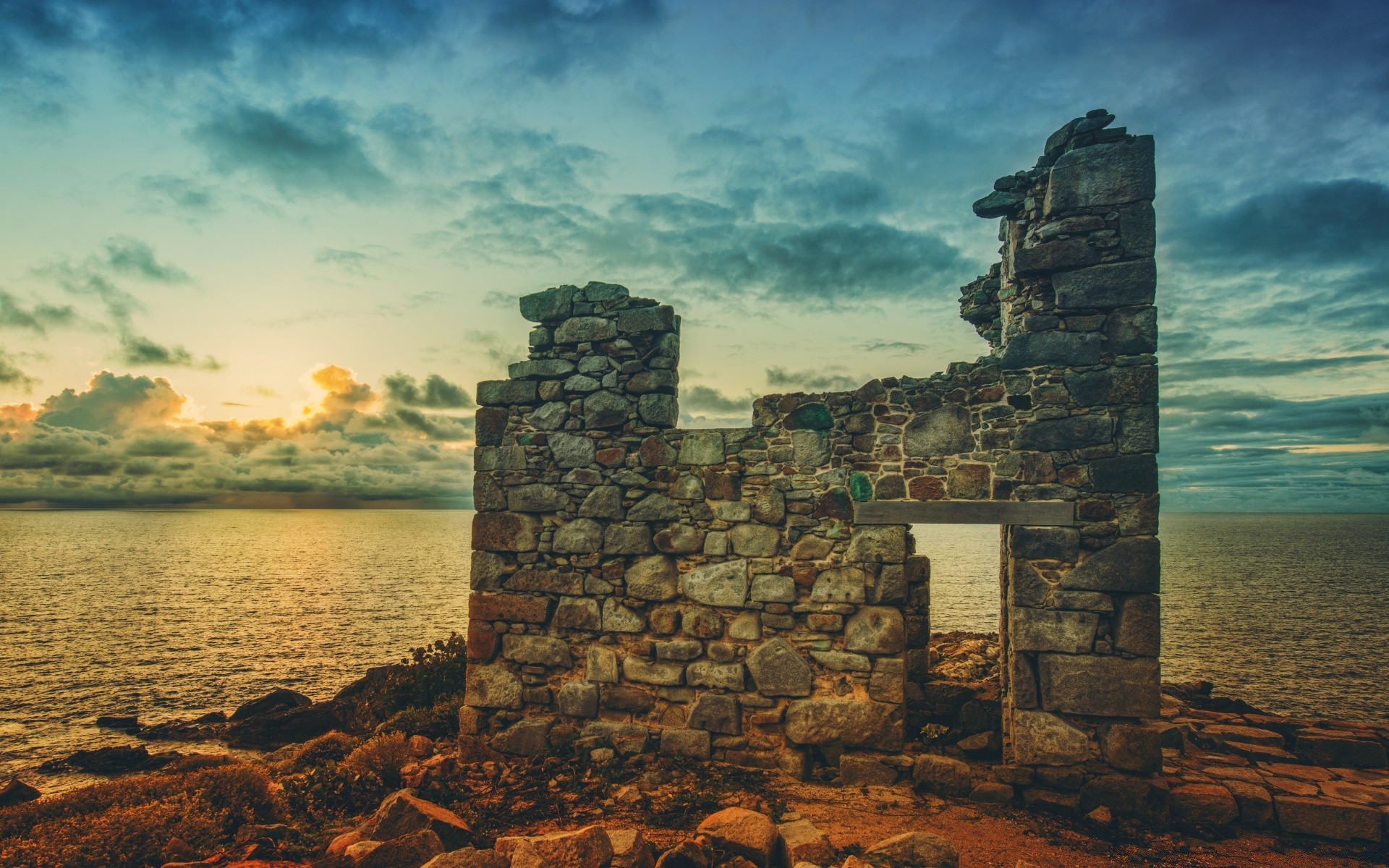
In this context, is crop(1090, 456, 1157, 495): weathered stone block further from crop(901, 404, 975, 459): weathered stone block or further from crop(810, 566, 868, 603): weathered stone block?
crop(810, 566, 868, 603): weathered stone block

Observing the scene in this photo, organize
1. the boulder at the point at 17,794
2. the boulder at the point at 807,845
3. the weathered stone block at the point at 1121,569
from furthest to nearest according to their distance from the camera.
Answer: the boulder at the point at 17,794 → the weathered stone block at the point at 1121,569 → the boulder at the point at 807,845

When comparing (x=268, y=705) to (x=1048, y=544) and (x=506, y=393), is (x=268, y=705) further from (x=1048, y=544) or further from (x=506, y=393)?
(x=1048, y=544)

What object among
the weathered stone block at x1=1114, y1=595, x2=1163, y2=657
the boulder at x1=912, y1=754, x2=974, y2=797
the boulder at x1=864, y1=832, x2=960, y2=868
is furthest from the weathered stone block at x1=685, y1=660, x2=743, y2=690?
the weathered stone block at x1=1114, y1=595, x2=1163, y2=657

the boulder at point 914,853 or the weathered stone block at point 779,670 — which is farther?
the weathered stone block at point 779,670

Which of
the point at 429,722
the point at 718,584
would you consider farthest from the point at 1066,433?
the point at 429,722

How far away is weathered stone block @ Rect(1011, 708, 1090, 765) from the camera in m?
6.90

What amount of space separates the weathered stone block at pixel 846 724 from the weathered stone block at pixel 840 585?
1.07 meters

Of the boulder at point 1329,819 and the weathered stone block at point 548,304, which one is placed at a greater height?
the weathered stone block at point 548,304

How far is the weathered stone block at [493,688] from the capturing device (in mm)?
8445

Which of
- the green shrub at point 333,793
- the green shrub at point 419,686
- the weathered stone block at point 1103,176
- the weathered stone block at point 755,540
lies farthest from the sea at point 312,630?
the weathered stone block at point 1103,176

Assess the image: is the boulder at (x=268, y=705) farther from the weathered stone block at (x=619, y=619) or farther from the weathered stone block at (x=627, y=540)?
the weathered stone block at (x=627, y=540)

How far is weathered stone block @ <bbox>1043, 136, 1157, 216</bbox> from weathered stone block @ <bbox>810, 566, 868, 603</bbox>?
4.36 meters

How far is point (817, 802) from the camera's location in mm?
6883

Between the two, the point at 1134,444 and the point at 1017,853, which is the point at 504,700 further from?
the point at 1134,444
